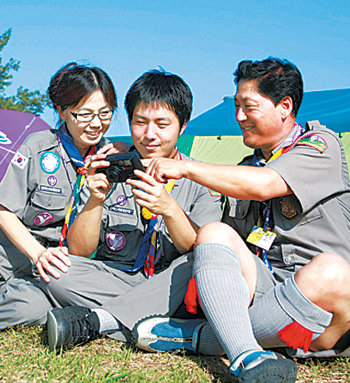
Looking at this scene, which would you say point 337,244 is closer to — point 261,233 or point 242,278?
point 261,233

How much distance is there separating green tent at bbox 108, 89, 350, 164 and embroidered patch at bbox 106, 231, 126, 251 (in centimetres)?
239

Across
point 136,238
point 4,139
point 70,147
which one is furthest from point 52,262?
point 4,139

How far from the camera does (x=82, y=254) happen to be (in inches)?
91.6

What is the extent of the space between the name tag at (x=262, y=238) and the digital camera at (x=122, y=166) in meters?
0.59

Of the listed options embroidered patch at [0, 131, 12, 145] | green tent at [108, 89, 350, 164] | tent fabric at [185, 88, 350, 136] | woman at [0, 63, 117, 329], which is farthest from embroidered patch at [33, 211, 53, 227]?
tent fabric at [185, 88, 350, 136]

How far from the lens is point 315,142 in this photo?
205 centimetres

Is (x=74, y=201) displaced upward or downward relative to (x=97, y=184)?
downward

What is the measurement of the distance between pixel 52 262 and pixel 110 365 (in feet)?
1.94

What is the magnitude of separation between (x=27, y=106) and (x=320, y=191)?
17.2 metres

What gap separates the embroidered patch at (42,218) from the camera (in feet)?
8.21

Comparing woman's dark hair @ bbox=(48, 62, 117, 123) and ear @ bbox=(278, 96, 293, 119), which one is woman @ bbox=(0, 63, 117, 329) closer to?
woman's dark hair @ bbox=(48, 62, 117, 123)

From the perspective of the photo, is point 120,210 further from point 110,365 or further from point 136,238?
point 110,365

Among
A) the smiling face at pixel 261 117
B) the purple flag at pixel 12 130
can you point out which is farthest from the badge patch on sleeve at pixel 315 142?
the purple flag at pixel 12 130

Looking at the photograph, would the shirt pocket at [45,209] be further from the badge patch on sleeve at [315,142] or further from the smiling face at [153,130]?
the badge patch on sleeve at [315,142]
